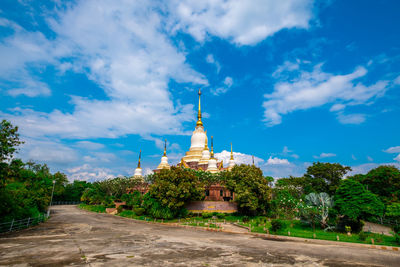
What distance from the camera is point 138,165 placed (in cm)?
5950

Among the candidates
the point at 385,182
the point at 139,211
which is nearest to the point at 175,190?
the point at 139,211

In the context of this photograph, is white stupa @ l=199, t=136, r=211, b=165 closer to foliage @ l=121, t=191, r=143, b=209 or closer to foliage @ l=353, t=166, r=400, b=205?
foliage @ l=121, t=191, r=143, b=209

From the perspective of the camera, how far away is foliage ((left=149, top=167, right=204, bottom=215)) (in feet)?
96.2

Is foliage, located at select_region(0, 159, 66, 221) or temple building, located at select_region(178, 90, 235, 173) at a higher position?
temple building, located at select_region(178, 90, 235, 173)

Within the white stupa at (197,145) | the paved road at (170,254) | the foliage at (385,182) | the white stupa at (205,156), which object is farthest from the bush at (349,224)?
the white stupa at (197,145)

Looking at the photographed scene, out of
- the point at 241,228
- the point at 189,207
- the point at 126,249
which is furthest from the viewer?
the point at 189,207

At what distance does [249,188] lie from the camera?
30.8m

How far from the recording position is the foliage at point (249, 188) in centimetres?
3002

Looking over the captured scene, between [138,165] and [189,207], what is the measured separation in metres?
30.2

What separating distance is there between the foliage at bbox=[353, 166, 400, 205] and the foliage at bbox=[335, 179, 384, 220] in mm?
15423

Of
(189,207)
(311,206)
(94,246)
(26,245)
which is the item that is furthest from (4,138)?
(311,206)

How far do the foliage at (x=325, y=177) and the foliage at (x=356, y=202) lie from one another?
26048 mm

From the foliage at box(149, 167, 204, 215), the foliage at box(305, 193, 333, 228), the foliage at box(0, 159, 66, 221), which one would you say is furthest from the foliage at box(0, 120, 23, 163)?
the foliage at box(305, 193, 333, 228)

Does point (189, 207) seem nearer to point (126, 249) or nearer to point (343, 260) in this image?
point (126, 249)
